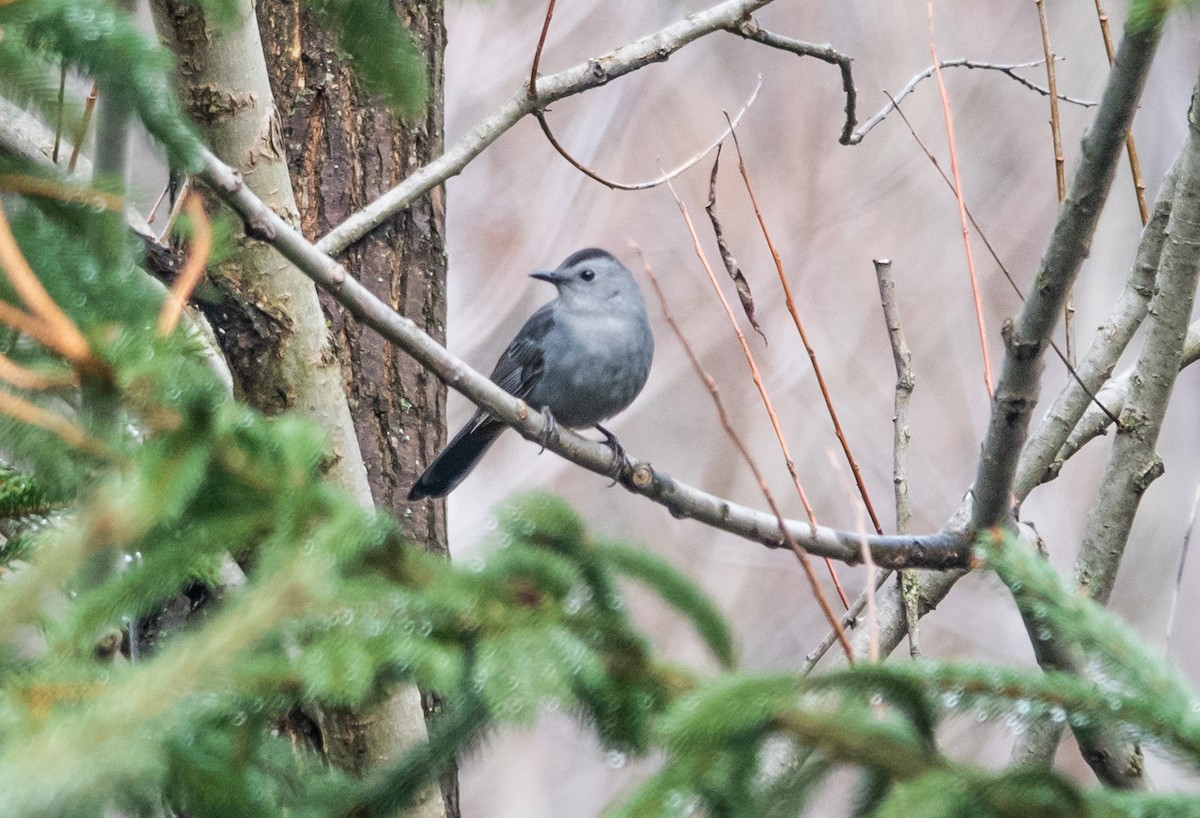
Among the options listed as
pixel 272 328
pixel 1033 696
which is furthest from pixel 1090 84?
pixel 1033 696

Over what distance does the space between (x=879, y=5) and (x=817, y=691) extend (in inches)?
355

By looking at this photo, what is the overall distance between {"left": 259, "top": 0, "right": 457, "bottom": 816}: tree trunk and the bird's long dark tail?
4cm

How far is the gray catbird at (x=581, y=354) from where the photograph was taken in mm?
4312

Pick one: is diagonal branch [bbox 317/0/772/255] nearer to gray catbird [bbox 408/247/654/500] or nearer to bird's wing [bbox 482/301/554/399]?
gray catbird [bbox 408/247/654/500]

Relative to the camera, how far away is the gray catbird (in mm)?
4312

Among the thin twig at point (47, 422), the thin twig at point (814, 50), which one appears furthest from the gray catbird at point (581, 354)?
the thin twig at point (47, 422)

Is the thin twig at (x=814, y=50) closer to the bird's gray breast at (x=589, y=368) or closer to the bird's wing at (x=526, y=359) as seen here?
the bird's gray breast at (x=589, y=368)

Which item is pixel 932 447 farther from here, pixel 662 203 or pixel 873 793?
pixel 873 793

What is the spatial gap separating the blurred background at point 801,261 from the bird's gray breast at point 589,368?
3.23 meters

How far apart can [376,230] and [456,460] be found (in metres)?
0.82

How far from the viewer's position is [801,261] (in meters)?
8.63

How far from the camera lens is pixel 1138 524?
28.0ft

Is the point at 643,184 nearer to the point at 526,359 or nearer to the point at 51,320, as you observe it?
the point at 526,359

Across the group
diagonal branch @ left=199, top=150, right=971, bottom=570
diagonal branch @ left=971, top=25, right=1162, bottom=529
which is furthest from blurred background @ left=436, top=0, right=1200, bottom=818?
diagonal branch @ left=971, top=25, right=1162, bottom=529
